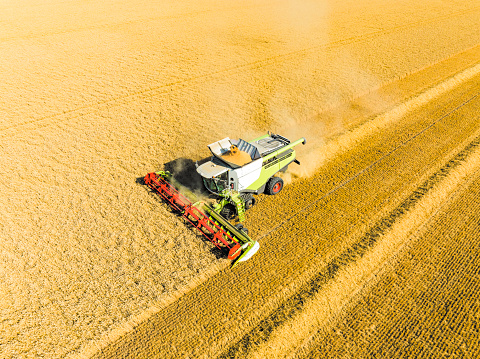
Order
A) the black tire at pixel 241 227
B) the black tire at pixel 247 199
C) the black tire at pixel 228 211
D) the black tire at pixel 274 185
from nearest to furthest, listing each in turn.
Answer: the black tire at pixel 241 227, the black tire at pixel 228 211, the black tire at pixel 247 199, the black tire at pixel 274 185

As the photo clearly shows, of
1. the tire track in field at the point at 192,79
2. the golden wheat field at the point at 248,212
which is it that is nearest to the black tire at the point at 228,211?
the golden wheat field at the point at 248,212

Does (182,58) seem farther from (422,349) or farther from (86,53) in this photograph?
(422,349)

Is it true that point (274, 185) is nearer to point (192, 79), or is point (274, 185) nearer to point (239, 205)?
point (239, 205)

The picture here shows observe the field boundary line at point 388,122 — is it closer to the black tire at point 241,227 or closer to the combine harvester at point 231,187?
the black tire at point 241,227

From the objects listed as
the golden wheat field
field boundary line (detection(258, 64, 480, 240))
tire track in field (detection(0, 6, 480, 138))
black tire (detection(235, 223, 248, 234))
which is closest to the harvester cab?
black tire (detection(235, 223, 248, 234))

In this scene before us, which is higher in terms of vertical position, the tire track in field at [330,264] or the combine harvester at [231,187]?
the combine harvester at [231,187]

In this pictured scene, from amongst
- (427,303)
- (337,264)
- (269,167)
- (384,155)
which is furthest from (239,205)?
(384,155)
